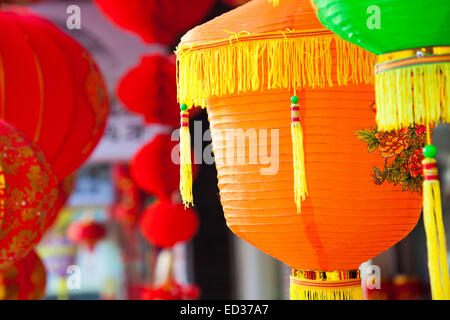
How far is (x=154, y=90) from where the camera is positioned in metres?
1.99

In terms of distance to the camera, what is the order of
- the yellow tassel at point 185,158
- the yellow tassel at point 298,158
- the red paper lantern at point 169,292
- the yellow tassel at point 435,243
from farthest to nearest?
the red paper lantern at point 169,292
the yellow tassel at point 185,158
the yellow tassel at point 298,158
the yellow tassel at point 435,243

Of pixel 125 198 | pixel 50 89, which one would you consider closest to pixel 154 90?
pixel 50 89

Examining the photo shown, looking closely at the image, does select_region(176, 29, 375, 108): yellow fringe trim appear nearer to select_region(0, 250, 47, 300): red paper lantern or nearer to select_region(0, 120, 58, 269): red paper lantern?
select_region(0, 120, 58, 269): red paper lantern

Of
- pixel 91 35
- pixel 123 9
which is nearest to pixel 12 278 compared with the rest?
pixel 123 9

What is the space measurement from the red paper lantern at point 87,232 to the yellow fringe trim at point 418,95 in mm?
4235

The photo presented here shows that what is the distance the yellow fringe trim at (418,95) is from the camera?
77cm

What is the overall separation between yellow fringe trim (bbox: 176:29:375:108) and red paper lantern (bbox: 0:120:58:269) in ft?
1.24

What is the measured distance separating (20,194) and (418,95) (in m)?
0.71

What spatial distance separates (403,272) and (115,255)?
2.83m

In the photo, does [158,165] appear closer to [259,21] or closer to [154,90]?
[154,90]

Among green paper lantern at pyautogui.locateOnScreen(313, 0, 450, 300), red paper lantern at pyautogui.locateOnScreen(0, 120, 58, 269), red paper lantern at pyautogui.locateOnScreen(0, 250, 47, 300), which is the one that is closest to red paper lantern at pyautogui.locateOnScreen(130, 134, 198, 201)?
red paper lantern at pyautogui.locateOnScreen(0, 250, 47, 300)

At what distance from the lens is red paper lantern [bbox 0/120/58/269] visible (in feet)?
3.77

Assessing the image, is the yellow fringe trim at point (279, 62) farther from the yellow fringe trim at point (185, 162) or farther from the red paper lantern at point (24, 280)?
the red paper lantern at point (24, 280)

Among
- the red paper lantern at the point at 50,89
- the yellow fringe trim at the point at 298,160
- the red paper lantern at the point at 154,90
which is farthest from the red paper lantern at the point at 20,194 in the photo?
the red paper lantern at the point at 154,90
